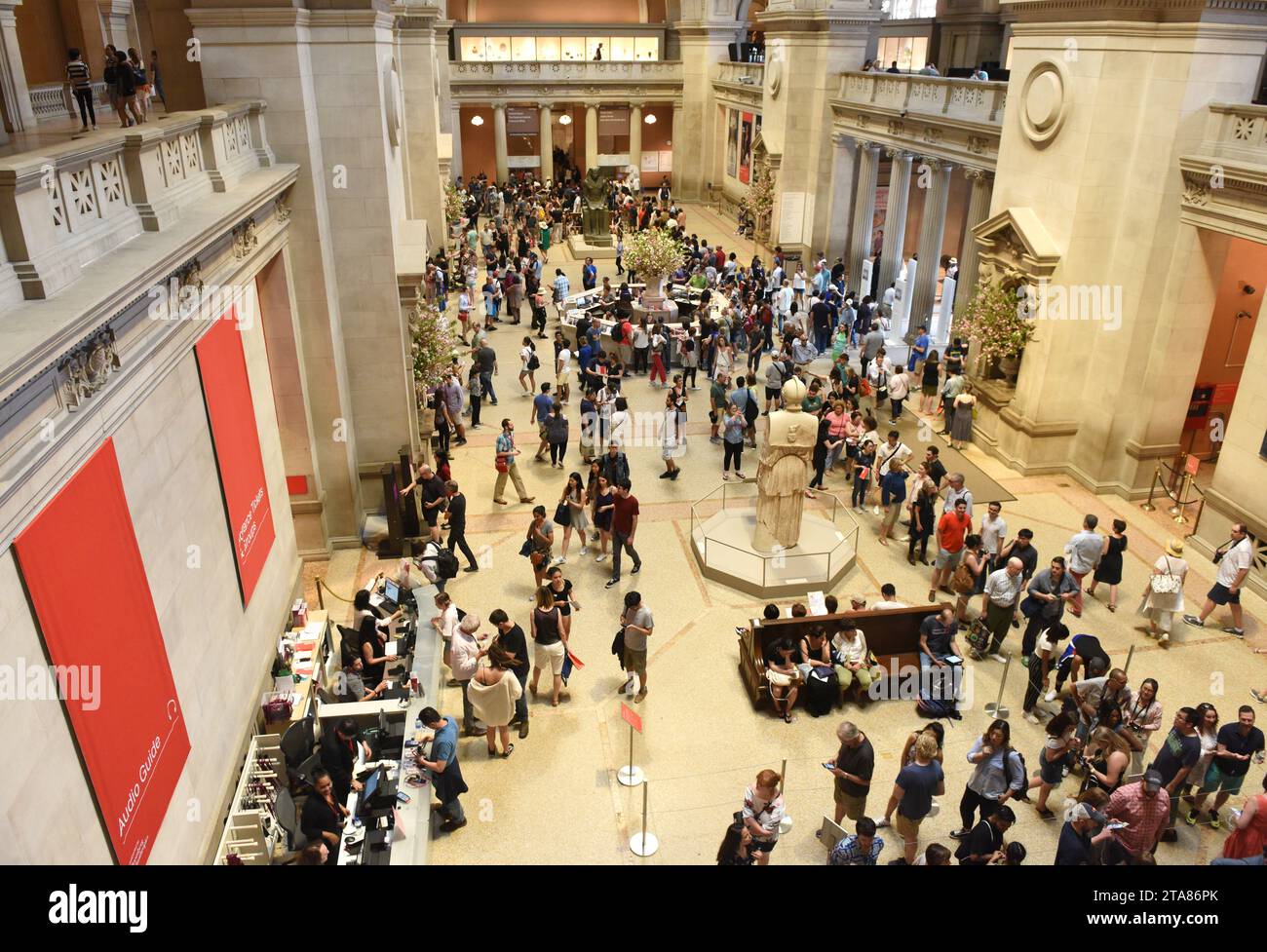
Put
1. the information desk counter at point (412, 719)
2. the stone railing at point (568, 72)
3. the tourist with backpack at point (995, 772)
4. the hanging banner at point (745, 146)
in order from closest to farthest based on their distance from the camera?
the tourist with backpack at point (995, 772)
the information desk counter at point (412, 719)
the hanging banner at point (745, 146)
the stone railing at point (568, 72)

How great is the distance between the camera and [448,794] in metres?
7.98

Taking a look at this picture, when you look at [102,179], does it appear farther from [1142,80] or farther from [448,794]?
[1142,80]

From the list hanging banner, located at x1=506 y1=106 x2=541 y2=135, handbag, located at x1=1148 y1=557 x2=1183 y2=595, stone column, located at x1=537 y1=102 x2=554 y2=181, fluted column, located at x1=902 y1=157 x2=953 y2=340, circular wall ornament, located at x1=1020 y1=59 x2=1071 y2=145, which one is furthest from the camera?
hanging banner, located at x1=506 y1=106 x2=541 y2=135

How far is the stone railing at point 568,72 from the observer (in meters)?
40.7

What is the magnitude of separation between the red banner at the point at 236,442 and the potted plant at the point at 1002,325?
38.6 feet

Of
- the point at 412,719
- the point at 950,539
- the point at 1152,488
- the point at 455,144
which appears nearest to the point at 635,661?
the point at 412,719

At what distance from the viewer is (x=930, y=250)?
22.4 metres

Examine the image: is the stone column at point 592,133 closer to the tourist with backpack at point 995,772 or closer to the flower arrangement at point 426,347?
the flower arrangement at point 426,347

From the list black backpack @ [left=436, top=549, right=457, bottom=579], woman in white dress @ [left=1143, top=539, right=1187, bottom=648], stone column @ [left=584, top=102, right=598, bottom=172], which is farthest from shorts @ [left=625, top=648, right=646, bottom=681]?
stone column @ [left=584, top=102, right=598, bottom=172]

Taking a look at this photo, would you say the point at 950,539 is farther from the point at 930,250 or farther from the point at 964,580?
the point at 930,250

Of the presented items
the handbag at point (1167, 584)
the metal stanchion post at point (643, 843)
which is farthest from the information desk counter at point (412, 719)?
the handbag at point (1167, 584)

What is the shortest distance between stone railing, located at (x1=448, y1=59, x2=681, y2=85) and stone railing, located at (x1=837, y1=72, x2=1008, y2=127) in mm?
18217

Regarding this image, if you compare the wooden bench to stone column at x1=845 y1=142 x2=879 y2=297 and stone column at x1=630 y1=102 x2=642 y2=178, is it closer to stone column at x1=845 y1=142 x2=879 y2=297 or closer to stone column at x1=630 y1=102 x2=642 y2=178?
stone column at x1=845 y1=142 x2=879 y2=297

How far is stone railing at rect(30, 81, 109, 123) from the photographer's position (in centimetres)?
1381
